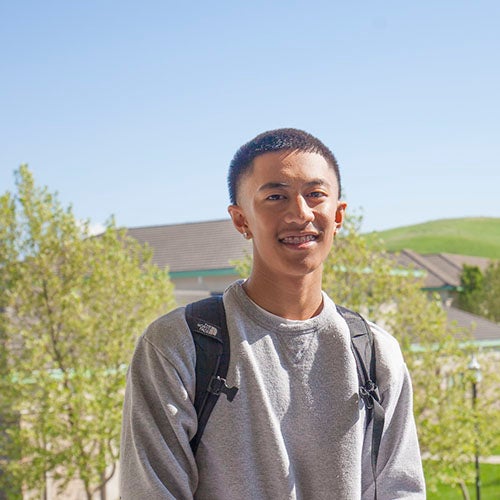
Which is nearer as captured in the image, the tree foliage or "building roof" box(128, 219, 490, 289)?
the tree foliage

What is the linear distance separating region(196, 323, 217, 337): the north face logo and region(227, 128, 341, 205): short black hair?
1.44 ft

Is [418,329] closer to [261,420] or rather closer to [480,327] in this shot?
[261,420]

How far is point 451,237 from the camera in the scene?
11369 cm

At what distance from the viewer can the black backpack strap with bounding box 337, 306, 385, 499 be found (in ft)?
8.33

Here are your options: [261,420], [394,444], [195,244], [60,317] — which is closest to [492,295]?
[195,244]

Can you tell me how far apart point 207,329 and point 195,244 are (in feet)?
86.2

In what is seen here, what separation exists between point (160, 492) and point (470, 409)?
17.9 meters

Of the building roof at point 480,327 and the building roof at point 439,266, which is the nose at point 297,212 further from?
the building roof at point 439,266

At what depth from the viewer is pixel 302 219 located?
97.4 inches

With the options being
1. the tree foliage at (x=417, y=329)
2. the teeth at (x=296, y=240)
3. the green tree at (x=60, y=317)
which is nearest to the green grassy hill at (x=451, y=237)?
the tree foliage at (x=417, y=329)

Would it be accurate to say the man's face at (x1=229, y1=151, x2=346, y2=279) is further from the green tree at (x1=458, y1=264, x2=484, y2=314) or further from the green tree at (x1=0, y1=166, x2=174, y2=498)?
the green tree at (x1=458, y1=264, x2=484, y2=314)

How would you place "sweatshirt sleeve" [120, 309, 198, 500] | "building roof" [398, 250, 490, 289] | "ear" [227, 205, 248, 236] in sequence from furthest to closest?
"building roof" [398, 250, 490, 289], "ear" [227, 205, 248, 236], "sweatshirt sleeve" [120, 309, 198, 500]

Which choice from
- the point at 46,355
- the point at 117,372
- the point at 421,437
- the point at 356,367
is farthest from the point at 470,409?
the point at 356,367

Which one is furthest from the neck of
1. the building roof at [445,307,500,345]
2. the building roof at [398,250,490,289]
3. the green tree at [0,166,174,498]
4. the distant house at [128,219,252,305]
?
the building roof at [398,250,490,289]
